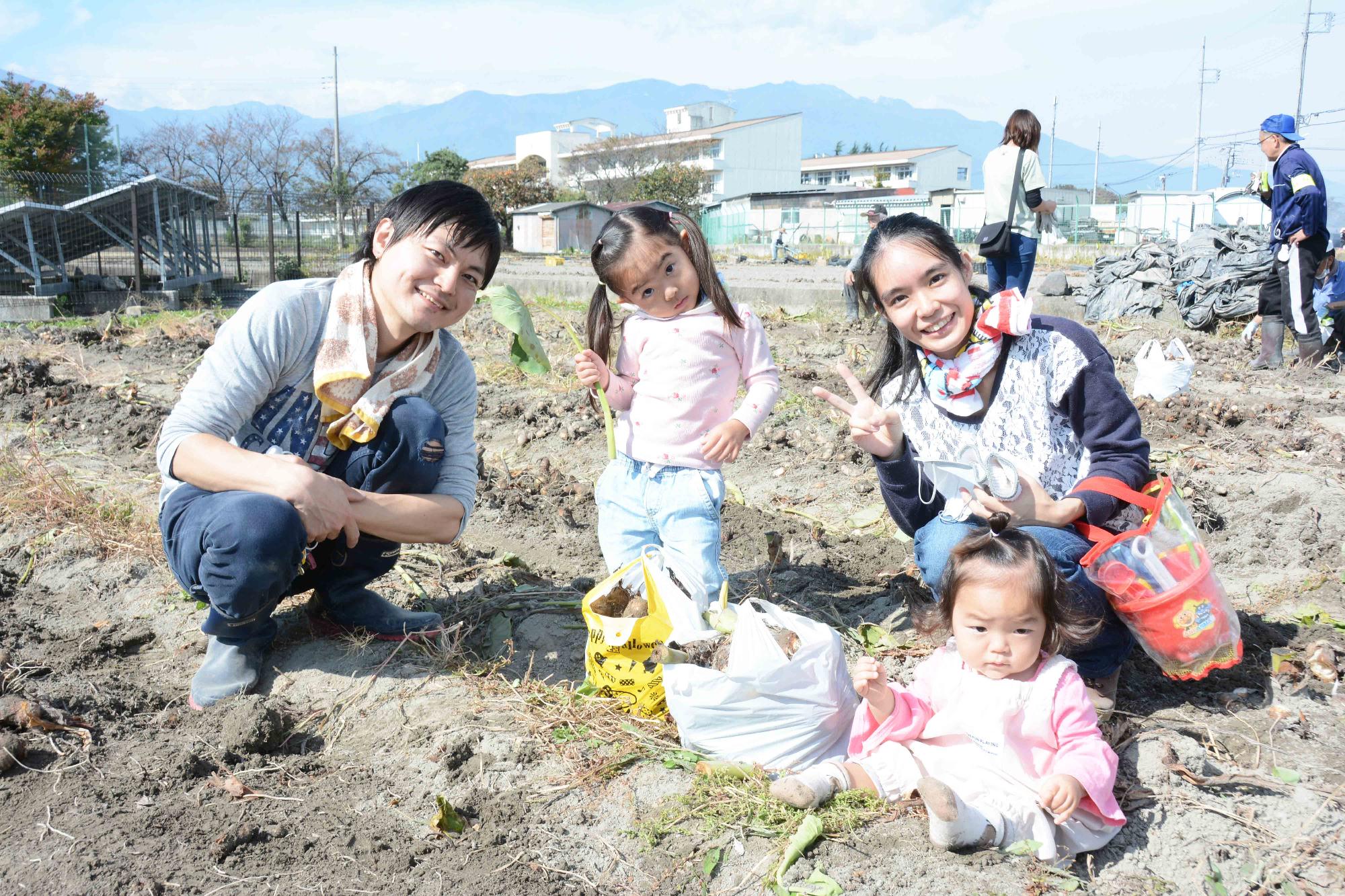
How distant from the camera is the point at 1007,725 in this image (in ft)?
6.37

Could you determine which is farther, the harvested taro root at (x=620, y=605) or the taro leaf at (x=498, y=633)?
the taro leaf at (x=498, y=633)

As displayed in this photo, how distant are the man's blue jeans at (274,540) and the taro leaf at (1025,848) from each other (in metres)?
Result: 1.60

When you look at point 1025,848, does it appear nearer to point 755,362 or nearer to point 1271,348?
point 755,362

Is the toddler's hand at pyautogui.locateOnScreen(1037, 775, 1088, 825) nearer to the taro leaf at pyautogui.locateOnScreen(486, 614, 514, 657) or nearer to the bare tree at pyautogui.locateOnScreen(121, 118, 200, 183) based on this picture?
the taro leaf at pyautogui.locateOnScreen(486, 614, 514, 657)

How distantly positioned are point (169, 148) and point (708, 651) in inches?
2065

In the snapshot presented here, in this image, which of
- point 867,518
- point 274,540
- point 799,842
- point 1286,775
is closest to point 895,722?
point 799,842

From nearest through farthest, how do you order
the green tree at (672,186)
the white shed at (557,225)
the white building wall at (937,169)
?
1. the white shed at (557,225)
2. the green tree at (672,186)
3. the white building wall at (937,169)

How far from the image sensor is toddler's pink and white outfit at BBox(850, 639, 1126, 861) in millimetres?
1806

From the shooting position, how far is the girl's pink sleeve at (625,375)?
2854mm

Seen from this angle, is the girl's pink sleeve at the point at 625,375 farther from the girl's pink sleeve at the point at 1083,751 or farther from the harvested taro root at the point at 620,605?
the girl's pink sleeve at the point at 1083,751

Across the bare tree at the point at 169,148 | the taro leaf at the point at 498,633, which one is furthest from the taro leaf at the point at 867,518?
the bare tree at the point at 169,148

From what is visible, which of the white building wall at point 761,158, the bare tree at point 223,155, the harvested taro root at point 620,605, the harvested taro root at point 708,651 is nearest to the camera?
the harvested taro root at point 708,651

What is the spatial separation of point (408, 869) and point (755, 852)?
663mm

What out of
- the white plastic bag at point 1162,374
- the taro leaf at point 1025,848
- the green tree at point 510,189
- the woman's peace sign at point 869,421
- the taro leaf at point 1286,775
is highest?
the green tree at point 510,189
